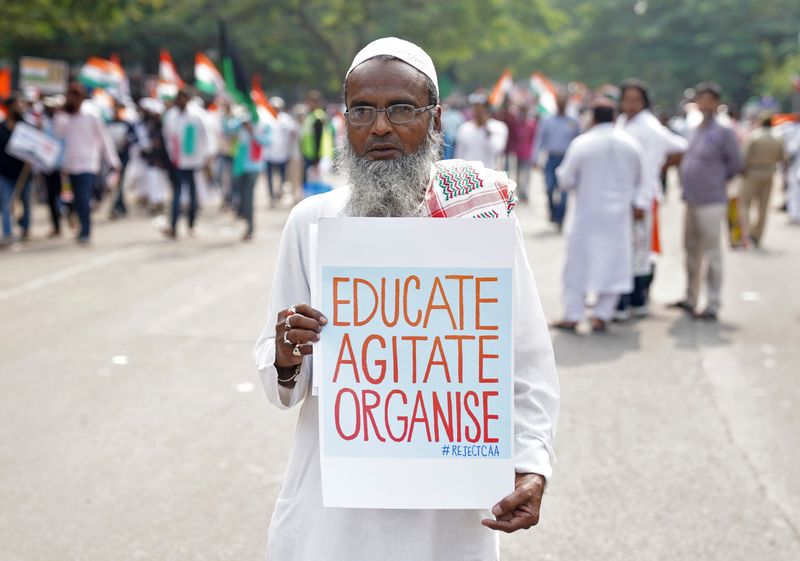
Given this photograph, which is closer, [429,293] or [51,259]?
[429,293]

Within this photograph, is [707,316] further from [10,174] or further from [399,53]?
[10,174]

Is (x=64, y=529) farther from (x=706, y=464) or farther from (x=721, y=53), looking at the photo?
(x=721, y=53)

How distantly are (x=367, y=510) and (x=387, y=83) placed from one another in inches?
36.9

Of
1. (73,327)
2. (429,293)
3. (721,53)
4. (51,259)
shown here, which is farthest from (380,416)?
(721,53)

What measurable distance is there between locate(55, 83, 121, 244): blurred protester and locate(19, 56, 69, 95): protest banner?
9407 mm

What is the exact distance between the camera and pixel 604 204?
8461 millimetres

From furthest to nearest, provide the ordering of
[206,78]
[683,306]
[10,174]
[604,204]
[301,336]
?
1. [206,78]
2. [10,174]
3. [683,306]
4. [604,204]
5. [301,336]

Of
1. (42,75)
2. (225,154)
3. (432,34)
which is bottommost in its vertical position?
(225,154)

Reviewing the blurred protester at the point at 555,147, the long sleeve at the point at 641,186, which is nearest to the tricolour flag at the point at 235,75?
the blurred protester at the point at 555,147

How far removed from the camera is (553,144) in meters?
15.5

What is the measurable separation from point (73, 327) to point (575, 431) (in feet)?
14.4

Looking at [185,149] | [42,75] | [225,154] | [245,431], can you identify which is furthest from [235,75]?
[42,75]

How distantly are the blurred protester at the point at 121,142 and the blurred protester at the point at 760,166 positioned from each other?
9.33 meters

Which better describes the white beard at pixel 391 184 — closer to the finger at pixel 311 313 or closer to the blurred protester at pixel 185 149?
the finger at pixel 311 313
